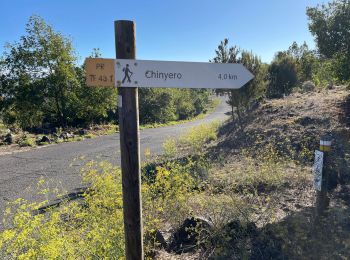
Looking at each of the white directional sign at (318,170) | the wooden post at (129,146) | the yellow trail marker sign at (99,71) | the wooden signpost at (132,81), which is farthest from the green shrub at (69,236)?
the white directional sign at (318,170)

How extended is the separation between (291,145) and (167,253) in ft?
18.0

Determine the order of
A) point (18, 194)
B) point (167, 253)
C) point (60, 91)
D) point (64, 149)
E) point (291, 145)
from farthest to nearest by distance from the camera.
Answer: point (60, 91) < point (64, 149) < point (291, 145) < point (18, 194) < point (167, 253)

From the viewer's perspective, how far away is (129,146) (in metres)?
2.31

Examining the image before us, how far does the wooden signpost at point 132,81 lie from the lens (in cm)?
221

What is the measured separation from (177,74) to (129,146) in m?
0.69

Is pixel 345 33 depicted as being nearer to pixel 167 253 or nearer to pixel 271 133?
pixel 271 133

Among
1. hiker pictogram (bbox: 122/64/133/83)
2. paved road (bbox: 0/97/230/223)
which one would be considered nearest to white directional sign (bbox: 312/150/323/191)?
hiker pictogram (bbox: 122/64/133/83)

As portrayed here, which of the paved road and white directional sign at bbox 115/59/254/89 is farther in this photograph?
the paved road

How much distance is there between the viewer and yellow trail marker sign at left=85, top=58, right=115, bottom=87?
218 cm

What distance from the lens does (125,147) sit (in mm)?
2305

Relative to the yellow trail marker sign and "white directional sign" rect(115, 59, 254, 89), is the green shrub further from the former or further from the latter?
"white directional sign" rect(115, 59, 254, 89)

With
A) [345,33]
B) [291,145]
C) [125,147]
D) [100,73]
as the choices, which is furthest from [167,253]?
[345,33]

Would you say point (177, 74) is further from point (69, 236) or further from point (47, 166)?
point (47, 166)

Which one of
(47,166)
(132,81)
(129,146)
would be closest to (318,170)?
(129,146)
